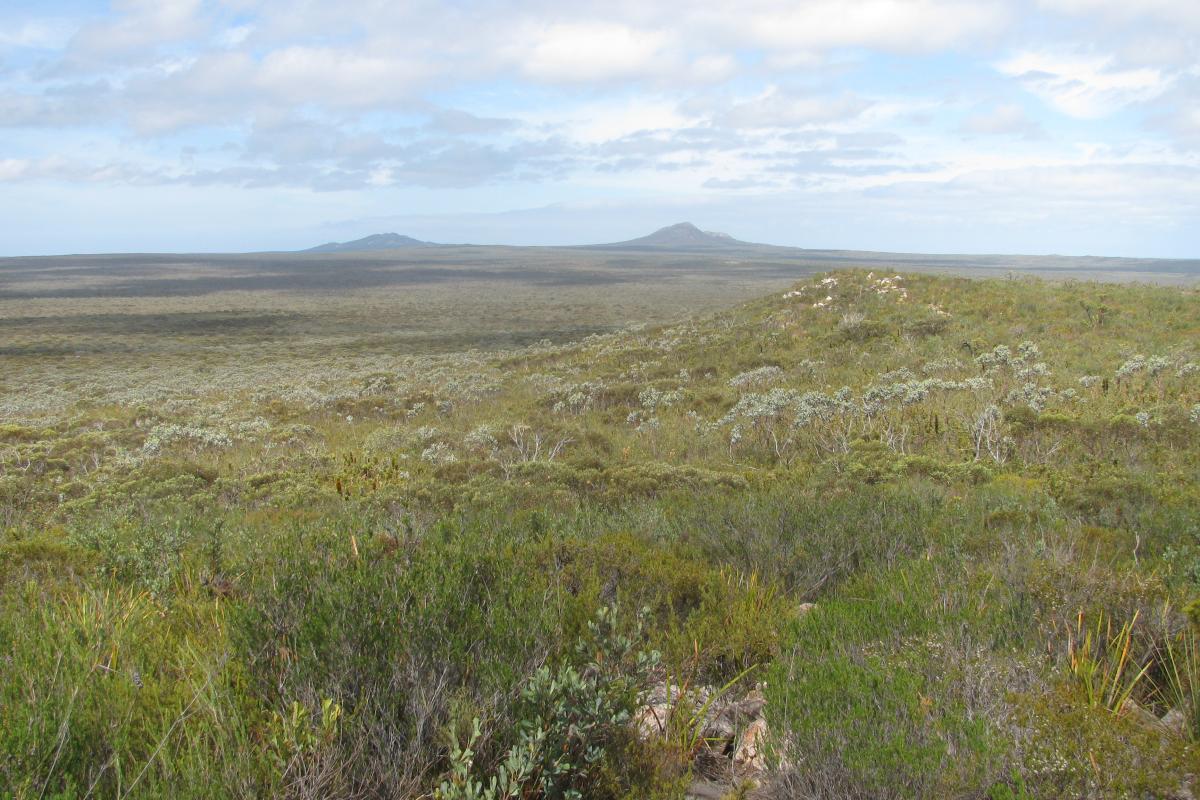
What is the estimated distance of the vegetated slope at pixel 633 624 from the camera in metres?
2.45

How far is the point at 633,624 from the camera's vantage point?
13.0ft

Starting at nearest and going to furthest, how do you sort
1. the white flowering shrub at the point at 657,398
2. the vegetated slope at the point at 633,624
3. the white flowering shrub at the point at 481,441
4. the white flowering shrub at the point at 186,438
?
the vegetated slope at the point at 633,624 < the white flowering shrub at the point at 481,441 < the white flowering shrub at the point at 186,438 < the white flowering shrub at the point at 657,398

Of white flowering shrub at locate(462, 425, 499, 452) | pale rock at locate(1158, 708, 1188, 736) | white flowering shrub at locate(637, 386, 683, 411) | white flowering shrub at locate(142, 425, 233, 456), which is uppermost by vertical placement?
pale rock at locate(1158, 708, 1188, 736)

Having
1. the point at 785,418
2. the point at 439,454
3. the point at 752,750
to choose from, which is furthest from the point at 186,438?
the point at 752,750

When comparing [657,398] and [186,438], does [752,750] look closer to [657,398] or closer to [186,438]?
[657,398]

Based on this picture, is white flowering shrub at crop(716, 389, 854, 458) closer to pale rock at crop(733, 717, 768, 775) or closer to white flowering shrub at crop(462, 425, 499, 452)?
white flowering shrub at crop(462, 425, 499, 452)

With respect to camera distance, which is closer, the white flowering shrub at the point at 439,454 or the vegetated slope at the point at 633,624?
the vegetated slope at the point at 633,624

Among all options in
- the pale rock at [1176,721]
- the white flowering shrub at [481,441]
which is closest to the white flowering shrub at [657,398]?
the white flowering shrub at [481,441]

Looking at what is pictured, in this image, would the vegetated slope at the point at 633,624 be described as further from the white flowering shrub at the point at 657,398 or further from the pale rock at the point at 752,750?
the white flowering shrub at the point at 657,398

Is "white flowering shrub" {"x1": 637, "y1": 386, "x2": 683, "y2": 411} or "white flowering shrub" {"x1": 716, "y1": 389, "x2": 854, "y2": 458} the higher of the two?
"white flowering shrub" {"x1": 716, "y1": 389, "x2": 854, "y2": 458}

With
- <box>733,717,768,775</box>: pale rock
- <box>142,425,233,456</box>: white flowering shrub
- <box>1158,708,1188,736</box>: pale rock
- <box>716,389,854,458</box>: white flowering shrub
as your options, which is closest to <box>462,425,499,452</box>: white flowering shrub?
<box>716,389,854,458</box>: white flowering shrub

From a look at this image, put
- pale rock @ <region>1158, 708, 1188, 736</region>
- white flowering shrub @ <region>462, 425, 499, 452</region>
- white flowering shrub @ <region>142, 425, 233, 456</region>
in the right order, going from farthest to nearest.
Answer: white flowering shrub @ <region>142, 425, 233, 456</region>, white flowering shrub @ <region>462, 425, 499, 452</region>, pale rock @ <region>1158, 708, 1188, 736</region>

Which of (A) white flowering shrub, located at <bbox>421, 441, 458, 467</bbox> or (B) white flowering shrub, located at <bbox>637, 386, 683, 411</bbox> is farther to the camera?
(B) white flowering shrub, located at <bbox>637, 386, 683, 411</bbox>

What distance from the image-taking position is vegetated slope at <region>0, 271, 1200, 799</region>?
245 cm
